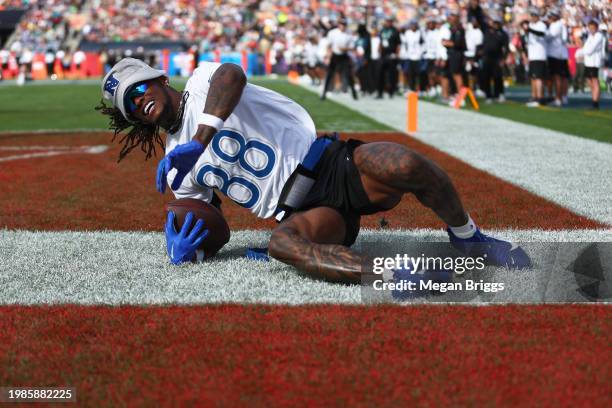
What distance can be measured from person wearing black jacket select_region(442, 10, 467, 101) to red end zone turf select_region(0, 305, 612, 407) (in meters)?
18.2

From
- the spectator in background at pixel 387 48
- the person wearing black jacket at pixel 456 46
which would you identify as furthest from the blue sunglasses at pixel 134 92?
the spectator in background at pixel 387 48

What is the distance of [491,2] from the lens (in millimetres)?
25531

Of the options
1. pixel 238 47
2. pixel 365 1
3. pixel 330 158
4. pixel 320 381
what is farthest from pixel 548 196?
pixel 238 47

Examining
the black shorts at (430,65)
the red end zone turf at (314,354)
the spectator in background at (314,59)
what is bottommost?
the spectator in background at (314,59)

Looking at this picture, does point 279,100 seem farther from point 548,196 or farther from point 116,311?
point 548,196

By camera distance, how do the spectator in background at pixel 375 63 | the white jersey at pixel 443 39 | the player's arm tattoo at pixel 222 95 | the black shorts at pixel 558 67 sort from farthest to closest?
the spectator in background at pixel 375 63 → the white jersey at pixel 443 39 → the black shorts at pixel 558 67 → the player's arm tattoo at pixel 222 95

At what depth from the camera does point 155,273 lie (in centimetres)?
455

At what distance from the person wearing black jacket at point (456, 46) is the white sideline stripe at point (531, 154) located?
145 inches

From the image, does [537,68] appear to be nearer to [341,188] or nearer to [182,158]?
[341,188]

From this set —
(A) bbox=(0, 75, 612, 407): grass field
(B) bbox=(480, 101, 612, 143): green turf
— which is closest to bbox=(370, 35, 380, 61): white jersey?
(B) bbox=(480, 101, 612, 143): green turf

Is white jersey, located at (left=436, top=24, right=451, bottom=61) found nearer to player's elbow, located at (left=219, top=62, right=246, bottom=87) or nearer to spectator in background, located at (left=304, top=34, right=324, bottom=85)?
spectator in background, located at (left=304, top=34, right=324, bottom=85)

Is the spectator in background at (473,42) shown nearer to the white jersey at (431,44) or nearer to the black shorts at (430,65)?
the white jersey at (431,44)

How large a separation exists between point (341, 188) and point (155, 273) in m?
1.01

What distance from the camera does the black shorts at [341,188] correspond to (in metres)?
4.30
